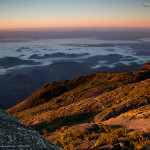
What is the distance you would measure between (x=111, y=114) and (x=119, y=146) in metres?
8.63

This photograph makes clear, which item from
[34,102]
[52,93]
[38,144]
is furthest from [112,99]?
[34,102]

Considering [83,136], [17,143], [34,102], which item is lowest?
[34,102]

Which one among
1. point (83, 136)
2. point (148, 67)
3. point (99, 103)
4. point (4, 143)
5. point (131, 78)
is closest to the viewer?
point (4, 143)

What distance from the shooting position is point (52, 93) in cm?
5728

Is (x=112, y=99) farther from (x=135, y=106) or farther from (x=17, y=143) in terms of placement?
(x=17, y=143)

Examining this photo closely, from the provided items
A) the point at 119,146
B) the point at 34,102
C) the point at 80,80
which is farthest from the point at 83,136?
the point at 34,102

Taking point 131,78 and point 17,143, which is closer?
point 17,143

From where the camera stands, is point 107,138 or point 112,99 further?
point 112,99

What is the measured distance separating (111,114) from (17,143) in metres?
11.1

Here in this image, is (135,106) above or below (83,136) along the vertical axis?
below

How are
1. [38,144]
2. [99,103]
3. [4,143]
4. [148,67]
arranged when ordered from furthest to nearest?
1. [148,67]
2. [99,103]
3. [38,144]
4. [4,143]

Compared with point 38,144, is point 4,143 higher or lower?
higher

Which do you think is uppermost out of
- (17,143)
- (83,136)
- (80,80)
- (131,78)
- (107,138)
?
(17,143)

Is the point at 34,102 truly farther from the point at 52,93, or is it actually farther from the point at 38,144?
the point at 38,144
